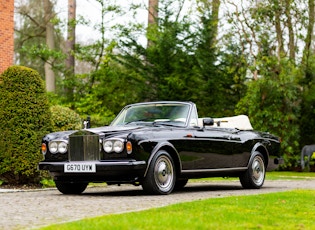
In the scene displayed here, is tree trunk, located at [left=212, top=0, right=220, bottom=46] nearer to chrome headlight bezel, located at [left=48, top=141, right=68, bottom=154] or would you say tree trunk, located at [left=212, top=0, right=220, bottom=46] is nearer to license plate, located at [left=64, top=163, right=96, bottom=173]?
chrome headlight bezel, located at [left=48, top=141, right=68, bottom=154]

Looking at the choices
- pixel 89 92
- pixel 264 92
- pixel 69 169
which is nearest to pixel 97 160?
pixel 69 169

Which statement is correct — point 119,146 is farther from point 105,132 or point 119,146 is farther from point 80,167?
point 80,167

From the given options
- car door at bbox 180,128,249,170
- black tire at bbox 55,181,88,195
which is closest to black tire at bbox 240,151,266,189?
car door at bbox 180,128,249,170

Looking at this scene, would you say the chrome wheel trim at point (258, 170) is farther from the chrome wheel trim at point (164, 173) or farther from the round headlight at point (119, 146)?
the round headlight at point (119, 146)

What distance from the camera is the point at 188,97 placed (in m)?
27.2

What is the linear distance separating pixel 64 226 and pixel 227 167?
6548mm

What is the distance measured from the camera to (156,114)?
491 inches

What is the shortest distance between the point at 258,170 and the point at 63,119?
4.49 meters

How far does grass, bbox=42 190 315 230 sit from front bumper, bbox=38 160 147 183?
1.63 metres

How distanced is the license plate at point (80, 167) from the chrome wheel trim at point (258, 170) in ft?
12.9

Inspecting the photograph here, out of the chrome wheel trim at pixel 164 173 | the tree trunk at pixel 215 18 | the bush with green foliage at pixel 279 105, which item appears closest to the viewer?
the chrome wheel trim at pixel 164 173

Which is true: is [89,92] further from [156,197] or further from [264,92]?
[156,197]

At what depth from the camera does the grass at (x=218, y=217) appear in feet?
21.9

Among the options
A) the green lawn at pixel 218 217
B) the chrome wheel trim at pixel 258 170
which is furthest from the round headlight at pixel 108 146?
the chrome wheel trim at pixel 258 170
